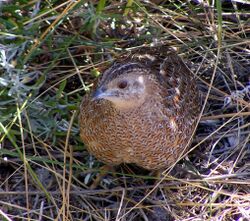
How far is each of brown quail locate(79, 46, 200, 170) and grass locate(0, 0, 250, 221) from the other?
18cm

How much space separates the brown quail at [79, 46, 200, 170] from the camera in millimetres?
3568

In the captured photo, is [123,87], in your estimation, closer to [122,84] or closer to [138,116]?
[122,84]

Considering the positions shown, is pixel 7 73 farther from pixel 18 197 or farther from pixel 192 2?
pixel 192 2

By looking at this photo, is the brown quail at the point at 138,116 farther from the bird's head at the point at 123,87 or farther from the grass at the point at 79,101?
the grass at the point at 79,101

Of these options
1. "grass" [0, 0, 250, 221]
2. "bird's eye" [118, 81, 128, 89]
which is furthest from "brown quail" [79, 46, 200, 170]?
"grass" [0, 0, 250, 221]

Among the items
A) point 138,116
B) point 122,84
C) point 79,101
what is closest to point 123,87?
point 122,84

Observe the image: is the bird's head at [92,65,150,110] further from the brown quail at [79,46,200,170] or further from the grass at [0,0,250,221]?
the grass at [0,0,250,221]

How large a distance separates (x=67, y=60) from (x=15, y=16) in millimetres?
472

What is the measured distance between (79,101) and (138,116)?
2.26 ft

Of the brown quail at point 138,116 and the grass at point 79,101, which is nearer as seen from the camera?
the brown quail at point 138,116

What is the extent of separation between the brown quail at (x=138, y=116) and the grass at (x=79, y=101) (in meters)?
0.18

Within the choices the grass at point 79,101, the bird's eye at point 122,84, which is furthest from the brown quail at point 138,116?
the grass at point 79,101

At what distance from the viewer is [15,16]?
4.14m

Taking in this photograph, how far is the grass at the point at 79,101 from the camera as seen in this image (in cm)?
395
